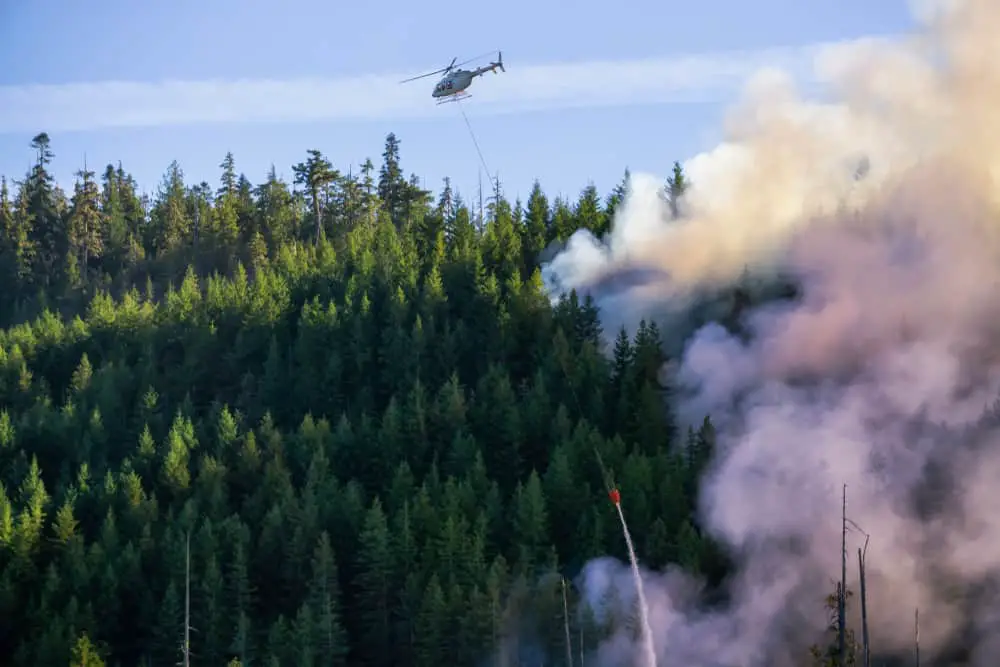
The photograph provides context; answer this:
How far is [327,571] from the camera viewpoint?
93.0 metres

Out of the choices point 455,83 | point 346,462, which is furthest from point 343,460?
point 455,83

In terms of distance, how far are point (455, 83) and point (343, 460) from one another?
2839 cm

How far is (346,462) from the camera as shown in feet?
362

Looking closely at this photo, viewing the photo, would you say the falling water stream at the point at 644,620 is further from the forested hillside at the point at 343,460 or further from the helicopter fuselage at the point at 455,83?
the helicopter fuselage at the point at 455,83

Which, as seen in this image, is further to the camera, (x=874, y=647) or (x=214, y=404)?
(x=214, y=404)

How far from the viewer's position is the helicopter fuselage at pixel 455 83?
104 m

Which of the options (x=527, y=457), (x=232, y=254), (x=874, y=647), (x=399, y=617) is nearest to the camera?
(x=874, y=647)

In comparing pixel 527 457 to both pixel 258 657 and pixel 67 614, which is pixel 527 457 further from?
pixel 67 614

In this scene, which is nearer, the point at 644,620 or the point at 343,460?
the point at 644,620

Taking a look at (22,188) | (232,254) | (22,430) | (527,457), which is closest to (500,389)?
(527,457)

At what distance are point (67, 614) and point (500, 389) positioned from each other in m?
34.8

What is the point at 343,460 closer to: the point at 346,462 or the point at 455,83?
the point at 346,462

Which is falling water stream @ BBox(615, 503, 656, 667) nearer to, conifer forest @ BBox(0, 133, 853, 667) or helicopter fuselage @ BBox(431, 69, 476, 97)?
conifer forest @ BBox(0, 133, 853, 667)

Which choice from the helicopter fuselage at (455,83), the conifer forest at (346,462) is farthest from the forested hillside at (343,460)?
the helicopter fuselage at (455,83)
